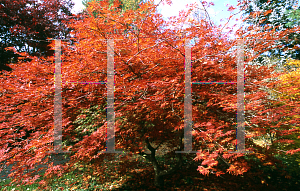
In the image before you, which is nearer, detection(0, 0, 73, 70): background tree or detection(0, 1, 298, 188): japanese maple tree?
detection(0, 1, 298, 188): japanese maple tree

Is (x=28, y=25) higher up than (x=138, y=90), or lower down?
higher up

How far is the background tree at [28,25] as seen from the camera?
9.00 metres

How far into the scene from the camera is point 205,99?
10.1 ft

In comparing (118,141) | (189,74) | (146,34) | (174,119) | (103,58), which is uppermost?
(146,34)

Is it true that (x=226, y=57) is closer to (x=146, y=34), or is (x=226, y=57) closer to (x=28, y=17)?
(x=146, y=34)

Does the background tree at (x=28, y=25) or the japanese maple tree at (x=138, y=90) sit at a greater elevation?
the background tree at (x=28, y=25)

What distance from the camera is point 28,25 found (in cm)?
957

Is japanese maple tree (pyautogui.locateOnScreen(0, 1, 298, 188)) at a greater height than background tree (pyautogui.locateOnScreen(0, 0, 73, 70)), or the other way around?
background tree (pyautogui.locateOnScreen(0, 0, 73, 70))

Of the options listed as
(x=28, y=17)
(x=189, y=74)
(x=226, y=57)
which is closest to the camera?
(x=189, y=74)

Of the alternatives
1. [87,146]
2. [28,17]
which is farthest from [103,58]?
[28,17]

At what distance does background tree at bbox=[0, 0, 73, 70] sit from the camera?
9000 mm

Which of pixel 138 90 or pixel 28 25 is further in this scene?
pixel 28 25

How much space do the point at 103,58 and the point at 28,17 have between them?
10.0m

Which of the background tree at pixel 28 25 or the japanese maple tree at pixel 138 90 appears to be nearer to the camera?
the japanese maple tree at pixel 138 90
